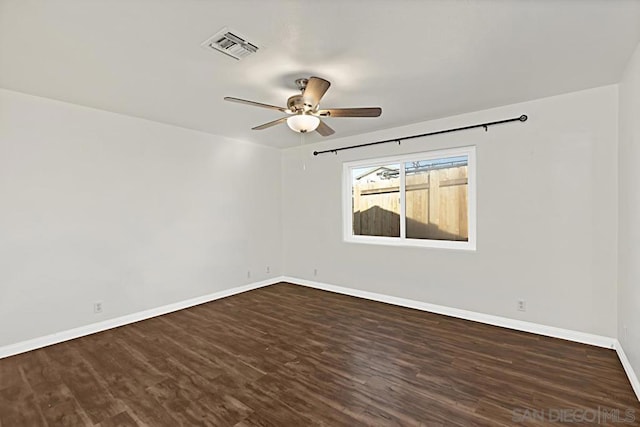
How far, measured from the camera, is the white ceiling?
1710 millimetres

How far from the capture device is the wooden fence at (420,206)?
3.79 metres

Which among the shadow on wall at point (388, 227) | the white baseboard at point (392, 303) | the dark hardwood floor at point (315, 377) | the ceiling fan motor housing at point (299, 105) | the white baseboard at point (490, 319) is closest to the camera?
the dark hardwood floor at point (315, 377)

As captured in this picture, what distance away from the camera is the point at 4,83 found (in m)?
2.64

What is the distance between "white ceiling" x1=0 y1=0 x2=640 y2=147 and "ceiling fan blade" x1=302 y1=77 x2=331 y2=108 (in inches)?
5.1

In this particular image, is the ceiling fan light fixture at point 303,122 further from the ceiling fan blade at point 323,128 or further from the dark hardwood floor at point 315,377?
the dark hardwood floor at point 315,377

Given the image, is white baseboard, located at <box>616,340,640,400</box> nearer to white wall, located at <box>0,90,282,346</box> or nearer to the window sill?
the window sill

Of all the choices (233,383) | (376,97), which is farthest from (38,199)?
(376,97)

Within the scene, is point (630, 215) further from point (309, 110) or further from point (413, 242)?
point (309, 110)

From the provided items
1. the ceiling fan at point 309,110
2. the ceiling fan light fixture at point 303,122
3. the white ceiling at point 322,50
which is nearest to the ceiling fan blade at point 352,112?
the ceiling fan at point 309,110

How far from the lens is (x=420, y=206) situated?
414 cm

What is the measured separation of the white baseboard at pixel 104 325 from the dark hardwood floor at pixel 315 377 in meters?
0.13

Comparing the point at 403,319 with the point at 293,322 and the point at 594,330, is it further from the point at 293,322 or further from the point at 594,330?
the point at 594,330

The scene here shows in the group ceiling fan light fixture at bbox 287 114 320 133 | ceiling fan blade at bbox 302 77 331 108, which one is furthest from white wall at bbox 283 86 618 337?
ceiling fan blade at bbox 302 77 331 108

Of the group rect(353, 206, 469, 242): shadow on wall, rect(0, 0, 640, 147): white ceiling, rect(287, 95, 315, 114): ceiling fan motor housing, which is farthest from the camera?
rect(353, 206, 469, 242): shadow on wall
